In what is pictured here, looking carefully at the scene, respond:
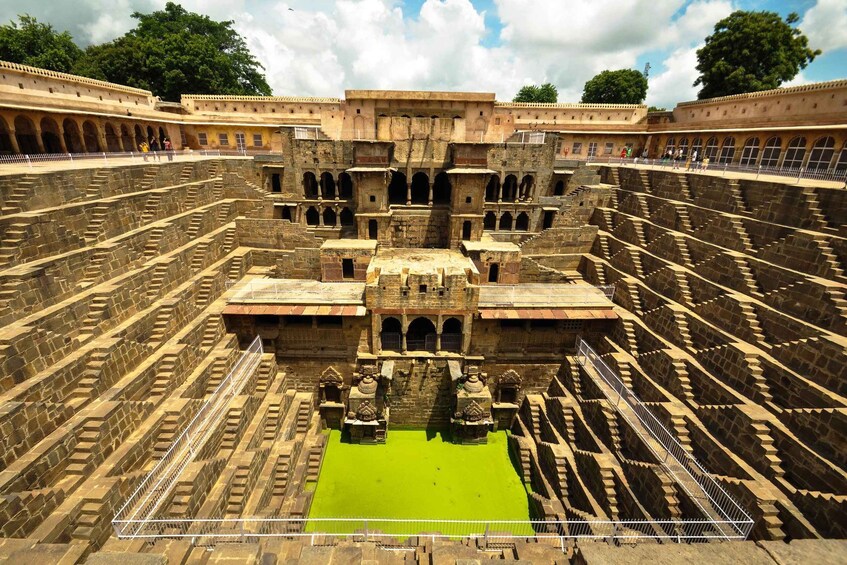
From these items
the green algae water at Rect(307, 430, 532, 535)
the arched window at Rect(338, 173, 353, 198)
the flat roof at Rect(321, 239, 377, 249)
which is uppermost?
the arched window at Rect(338, 173, 353, 198)

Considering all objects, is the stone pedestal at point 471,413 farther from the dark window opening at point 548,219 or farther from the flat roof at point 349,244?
the dark window opening at point 548,219

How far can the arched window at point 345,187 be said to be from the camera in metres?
25.8

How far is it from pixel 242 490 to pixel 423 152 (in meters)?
20.6

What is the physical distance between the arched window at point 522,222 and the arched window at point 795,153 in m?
18.3

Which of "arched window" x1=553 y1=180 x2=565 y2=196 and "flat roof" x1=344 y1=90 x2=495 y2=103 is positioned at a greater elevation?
"flat roof" x1=344 y1=90 x2=495 y2=103

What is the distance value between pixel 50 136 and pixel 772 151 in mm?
53699

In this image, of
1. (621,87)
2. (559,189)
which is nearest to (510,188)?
(559,189)

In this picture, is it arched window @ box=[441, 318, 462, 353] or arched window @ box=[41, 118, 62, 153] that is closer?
arched window @ box=[441, 318, 462, 353]

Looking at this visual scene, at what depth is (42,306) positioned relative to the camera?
465 inches

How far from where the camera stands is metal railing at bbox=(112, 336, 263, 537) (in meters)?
9.62

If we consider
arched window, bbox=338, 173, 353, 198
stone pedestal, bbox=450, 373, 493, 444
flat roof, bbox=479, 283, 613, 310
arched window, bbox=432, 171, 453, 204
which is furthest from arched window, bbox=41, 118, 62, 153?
stone pedestal, bbox=450, 373, 493, 444

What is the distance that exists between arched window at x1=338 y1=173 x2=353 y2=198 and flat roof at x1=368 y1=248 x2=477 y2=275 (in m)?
6.07

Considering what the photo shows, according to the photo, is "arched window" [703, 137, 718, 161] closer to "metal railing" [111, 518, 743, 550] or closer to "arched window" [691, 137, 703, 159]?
"arched window" [691, 137, 703, 159]

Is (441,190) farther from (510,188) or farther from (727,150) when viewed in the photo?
(727,150)
